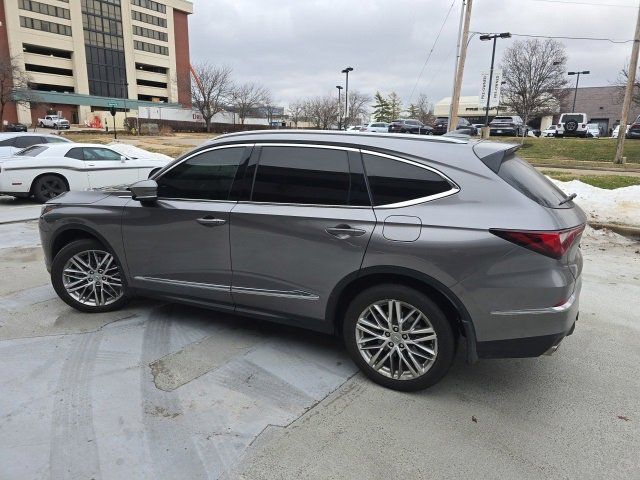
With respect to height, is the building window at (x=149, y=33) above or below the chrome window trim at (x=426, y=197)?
above

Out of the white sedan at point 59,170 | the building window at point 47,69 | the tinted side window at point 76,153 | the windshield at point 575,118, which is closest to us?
the white sedan at point 59,170

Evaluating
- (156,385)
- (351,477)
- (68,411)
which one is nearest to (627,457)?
(351,477)

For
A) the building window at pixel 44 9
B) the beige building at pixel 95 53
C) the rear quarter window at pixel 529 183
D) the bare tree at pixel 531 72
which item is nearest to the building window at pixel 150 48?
the beige building at pixel 95 53

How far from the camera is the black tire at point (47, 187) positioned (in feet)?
36.7

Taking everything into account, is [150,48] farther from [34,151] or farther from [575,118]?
[34,151]

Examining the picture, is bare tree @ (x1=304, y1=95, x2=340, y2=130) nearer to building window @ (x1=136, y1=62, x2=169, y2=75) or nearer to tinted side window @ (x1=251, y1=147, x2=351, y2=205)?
building window @ (x1=136, y1=62, x2=169, y2=75)

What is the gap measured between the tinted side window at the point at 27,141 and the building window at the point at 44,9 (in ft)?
242

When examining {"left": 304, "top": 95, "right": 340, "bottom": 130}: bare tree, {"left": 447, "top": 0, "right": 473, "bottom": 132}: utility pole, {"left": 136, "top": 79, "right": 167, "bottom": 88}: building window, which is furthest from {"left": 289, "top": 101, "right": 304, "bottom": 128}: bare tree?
{"left": 447, "top": 0, "right": 473, "bottom": 132}: utility pole

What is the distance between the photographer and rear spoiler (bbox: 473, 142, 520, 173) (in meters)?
3.08

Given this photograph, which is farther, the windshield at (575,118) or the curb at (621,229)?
the windshield at (575,118)

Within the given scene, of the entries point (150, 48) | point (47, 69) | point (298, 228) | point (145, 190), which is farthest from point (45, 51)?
point (298, 228)

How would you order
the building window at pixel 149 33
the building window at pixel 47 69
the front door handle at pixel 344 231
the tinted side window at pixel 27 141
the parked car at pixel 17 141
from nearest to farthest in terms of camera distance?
1. the front door handle at pixel 344 231
2. the parked car at pixel 17 141
3. the tinted side window at pixel 27 141
4. the building window at pixel 47 69
5. the building window at pixel 149 33

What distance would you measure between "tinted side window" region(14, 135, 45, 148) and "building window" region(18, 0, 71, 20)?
242 feet

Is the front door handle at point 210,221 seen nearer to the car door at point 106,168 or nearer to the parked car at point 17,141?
the car door at point 106,168
